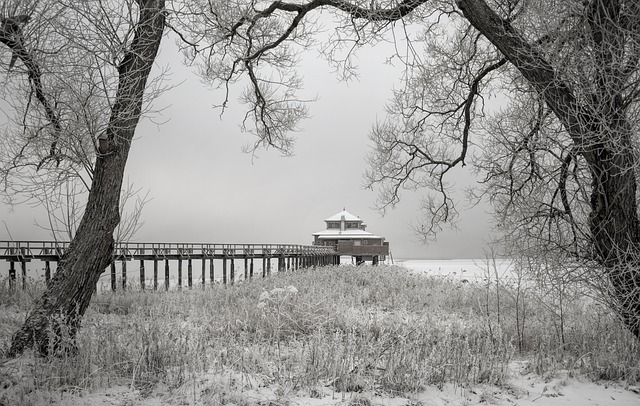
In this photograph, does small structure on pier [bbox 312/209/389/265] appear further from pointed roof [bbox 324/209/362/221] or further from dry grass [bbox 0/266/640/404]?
dry grass [bbox 0/266/640/404]

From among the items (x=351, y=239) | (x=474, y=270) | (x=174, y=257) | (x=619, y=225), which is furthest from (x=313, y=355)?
(x=351, y=239)

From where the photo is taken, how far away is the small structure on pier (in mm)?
59000

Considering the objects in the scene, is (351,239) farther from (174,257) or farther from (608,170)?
(608,170)

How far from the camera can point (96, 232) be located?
757 centimetres

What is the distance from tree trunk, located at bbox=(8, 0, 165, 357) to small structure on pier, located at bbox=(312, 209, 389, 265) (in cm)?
5120

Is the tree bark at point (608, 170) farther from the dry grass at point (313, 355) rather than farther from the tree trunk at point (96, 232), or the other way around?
Answer: the tree trunk at point (96, 232)

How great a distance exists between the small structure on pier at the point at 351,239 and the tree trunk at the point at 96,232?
51197mm

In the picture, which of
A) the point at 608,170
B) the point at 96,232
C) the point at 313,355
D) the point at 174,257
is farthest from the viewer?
the point at 174,257

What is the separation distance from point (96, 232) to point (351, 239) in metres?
56.0

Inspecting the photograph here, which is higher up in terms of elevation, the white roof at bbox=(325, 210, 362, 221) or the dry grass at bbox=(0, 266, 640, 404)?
the white roof at bbox=(325, 210, 362, 221)

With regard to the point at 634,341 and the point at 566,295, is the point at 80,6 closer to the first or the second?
the point at 566,295

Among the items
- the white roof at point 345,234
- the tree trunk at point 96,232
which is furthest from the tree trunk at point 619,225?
the white roof at point 345,234

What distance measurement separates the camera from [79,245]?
748 centimetres

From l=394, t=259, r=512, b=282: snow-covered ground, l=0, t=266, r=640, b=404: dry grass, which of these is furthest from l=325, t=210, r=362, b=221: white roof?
l=0, t=266, r=640, b=404: dry grass
